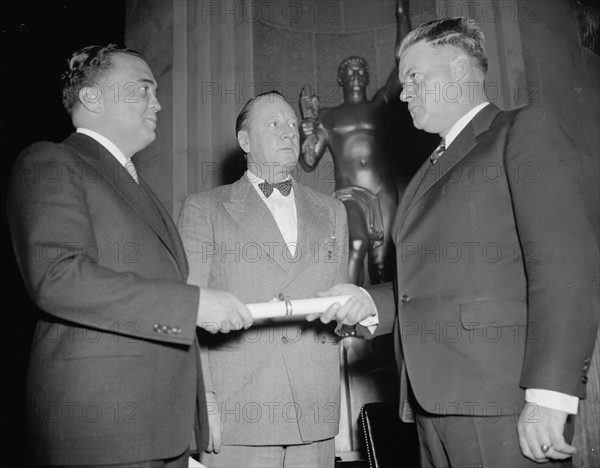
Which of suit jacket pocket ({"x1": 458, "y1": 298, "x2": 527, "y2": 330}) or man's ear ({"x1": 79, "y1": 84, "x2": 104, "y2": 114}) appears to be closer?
suit jacket pocket ({"x1": 458, "y1": 298, "x2": 527, "y2": 330})

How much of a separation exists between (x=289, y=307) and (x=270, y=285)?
0.46 meters

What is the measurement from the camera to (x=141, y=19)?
405 centimetres

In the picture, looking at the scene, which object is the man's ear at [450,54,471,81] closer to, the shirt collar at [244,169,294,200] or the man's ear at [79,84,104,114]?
the shirt collar at [244,169,294,200]

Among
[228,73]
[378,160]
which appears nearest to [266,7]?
[228,73]

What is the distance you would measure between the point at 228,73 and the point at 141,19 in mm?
891

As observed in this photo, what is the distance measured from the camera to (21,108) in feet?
10.7

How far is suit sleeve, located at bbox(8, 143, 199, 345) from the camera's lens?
1215 mm

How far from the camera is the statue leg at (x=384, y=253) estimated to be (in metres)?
3.55

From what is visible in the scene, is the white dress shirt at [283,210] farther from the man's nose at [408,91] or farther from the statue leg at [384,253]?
the statue leg at [384,253]

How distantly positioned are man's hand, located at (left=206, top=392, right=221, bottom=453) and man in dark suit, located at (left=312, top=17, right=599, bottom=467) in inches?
19.4

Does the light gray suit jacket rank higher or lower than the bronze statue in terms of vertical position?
lower

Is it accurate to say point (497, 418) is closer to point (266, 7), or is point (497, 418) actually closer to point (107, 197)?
point (107, 197)

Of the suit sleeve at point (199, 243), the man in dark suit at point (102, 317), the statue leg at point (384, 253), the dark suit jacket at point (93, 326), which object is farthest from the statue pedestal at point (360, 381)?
the dark suit jacket at point (93, 326)

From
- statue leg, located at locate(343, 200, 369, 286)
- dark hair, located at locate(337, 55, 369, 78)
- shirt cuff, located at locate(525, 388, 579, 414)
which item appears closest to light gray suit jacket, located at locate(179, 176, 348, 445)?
shirt cuff, located at locate(525, 388, 579, 414)
